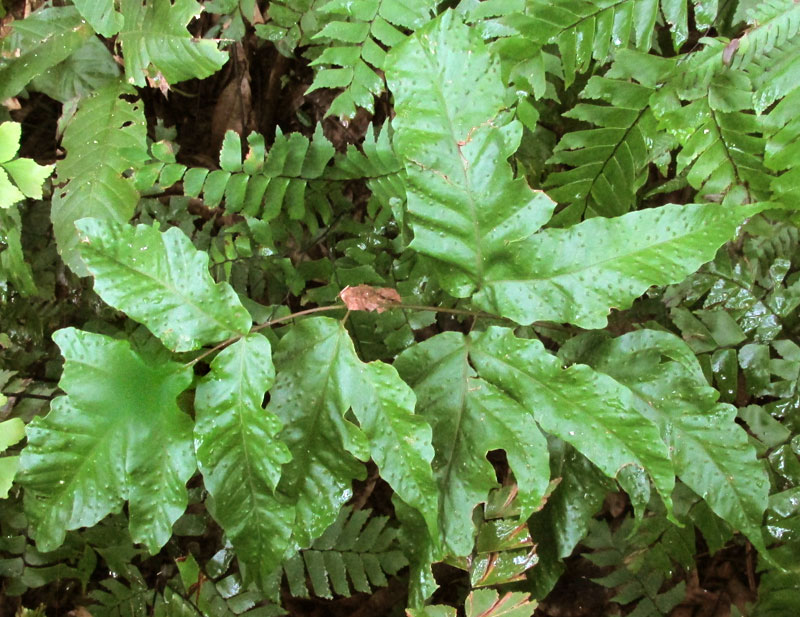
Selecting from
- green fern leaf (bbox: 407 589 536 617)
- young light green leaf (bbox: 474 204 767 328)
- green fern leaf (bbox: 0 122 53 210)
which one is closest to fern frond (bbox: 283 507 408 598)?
green fern leaf (bbox: 407 589 536 617)

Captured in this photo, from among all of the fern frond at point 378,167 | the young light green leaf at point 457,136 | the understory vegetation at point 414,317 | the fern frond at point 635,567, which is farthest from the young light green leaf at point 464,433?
the fern frond at point 635,567

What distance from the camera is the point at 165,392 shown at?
41.1 inches

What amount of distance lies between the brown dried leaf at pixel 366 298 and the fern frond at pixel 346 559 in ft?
2.67

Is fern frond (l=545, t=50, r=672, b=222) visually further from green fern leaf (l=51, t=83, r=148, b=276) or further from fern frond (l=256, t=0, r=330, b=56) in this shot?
green fern leaf (l=51, t=83, r=148, b=276)

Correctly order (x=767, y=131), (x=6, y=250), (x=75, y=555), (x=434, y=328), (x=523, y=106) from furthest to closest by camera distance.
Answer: (x=434, y=328) → (x=75, y=555) → (x=6, y=250) → (x=523, y=106) → (x=767, y=131)

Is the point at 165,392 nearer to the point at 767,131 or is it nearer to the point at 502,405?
the point at 502,405

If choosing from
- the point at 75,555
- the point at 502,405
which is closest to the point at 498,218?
the point at 502,405

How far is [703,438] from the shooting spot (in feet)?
3.50

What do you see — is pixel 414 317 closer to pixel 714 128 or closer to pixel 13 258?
pixel 714 128

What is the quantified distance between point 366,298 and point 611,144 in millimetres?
737

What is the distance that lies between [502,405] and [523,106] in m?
0.70

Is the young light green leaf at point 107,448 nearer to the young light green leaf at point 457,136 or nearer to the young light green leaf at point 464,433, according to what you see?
the young light green leaf at point 464,433

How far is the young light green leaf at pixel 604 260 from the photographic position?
37.1 inches

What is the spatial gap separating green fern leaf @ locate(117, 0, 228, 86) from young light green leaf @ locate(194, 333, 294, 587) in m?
0.90
